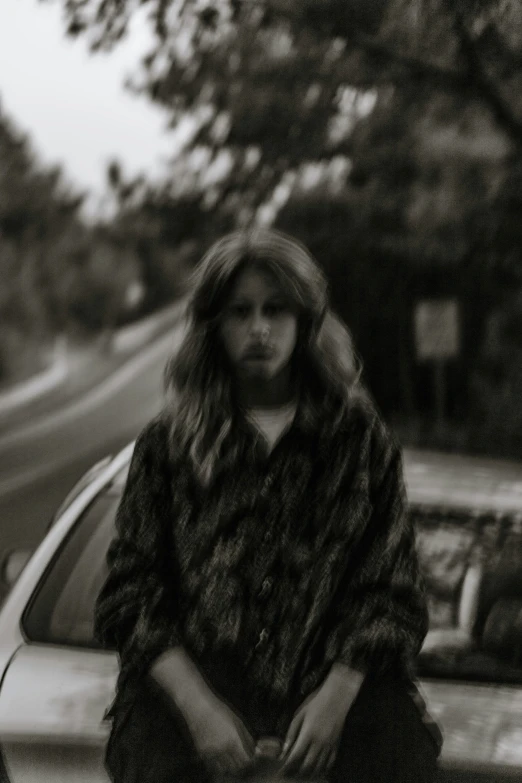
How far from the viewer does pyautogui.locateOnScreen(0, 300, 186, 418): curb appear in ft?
45.1

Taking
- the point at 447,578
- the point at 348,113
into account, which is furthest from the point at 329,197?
the point at 447,578

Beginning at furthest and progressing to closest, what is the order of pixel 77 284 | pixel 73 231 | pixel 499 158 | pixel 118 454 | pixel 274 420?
pixel 77 284, pixel 73 231, pixel 499 158, pixel 118 454, pixel 274 420

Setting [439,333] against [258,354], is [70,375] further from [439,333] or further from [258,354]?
[258,354]

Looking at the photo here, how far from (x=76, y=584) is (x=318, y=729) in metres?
1.06

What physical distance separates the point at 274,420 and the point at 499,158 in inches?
260

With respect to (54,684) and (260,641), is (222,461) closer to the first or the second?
(260,641)

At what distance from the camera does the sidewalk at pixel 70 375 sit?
1324 centimetres

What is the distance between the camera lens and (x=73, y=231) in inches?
800

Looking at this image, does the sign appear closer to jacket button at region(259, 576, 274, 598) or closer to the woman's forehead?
the woman's forehead

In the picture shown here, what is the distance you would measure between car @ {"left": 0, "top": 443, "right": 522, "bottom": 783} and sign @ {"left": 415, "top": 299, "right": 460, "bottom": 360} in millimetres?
10955

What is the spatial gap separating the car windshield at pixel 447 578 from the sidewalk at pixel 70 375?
7411mm

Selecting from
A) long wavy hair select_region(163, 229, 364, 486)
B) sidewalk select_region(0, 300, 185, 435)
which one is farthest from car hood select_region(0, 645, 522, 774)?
sidewalk select_region(0, 300, 185, 435)

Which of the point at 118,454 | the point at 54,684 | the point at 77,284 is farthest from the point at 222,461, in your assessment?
the point at 77,284

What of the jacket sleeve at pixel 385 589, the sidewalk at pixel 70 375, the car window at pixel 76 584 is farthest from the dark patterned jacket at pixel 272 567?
the sidewalk at pixel 70 375
